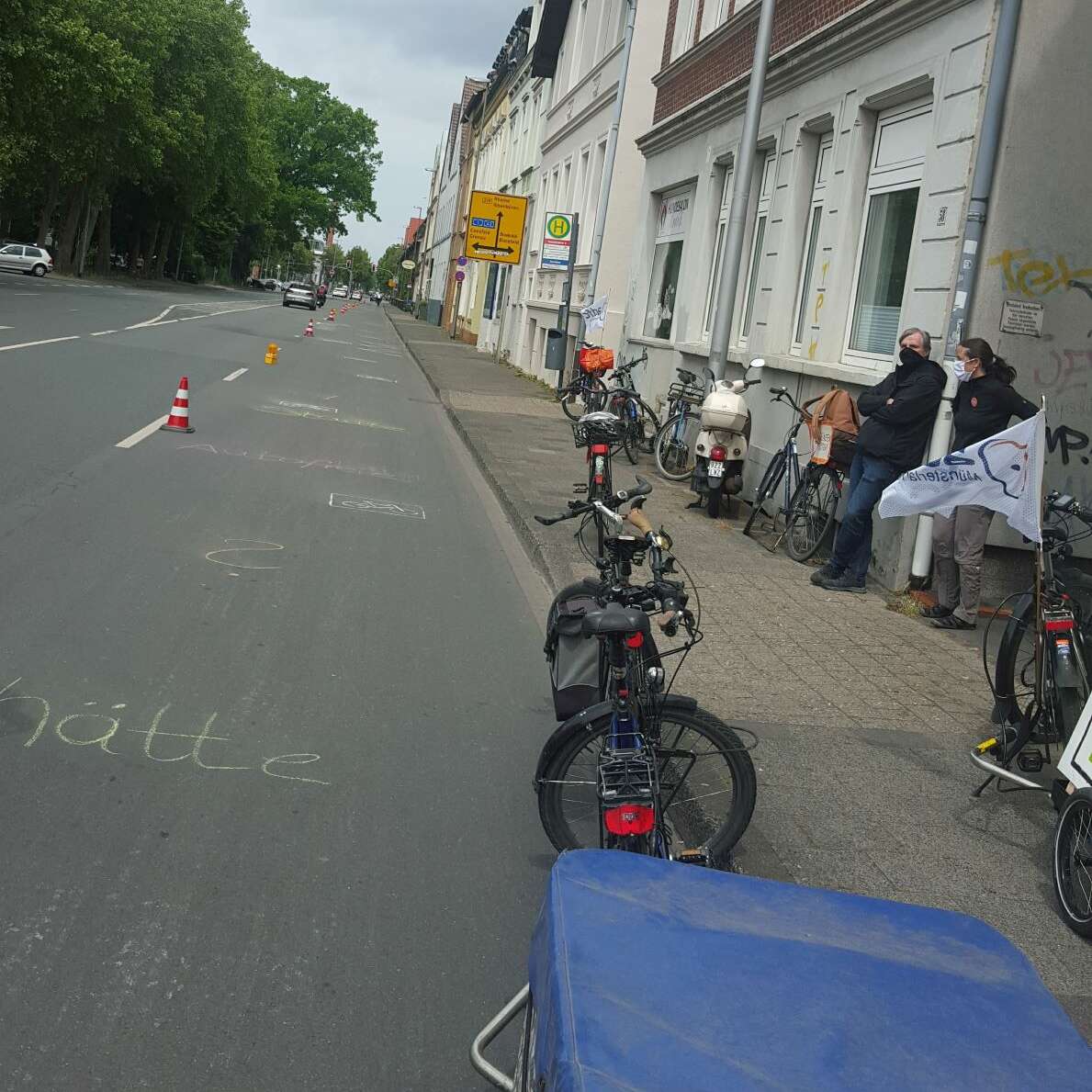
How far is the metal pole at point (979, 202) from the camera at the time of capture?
9.75 m

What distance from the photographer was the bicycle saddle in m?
4.25

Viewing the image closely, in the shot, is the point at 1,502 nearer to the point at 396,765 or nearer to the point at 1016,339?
the point at 396,765

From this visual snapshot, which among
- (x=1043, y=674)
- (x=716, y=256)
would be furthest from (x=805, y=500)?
(x=716, y=256)

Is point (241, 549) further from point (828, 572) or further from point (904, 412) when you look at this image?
point (904, 412)

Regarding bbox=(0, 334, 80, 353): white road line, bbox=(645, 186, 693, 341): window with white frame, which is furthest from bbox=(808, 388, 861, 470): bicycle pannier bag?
bbox=(0, 334, 80, 353): white road line

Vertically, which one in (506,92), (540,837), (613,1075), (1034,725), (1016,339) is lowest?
(540,837)

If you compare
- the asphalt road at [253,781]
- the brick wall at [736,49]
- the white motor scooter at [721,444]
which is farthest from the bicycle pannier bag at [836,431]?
the brick wall at [736,49]

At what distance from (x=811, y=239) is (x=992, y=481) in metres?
8.80

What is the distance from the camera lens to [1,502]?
9.09 m

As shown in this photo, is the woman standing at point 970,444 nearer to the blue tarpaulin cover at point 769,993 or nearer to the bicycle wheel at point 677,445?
the blue tarpaulin cover at point 769,993

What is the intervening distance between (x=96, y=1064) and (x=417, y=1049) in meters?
0.74

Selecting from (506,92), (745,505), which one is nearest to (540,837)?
(745,505)

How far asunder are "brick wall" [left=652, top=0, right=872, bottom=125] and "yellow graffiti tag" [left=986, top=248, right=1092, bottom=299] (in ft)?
12.4

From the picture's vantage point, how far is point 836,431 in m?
11.2
